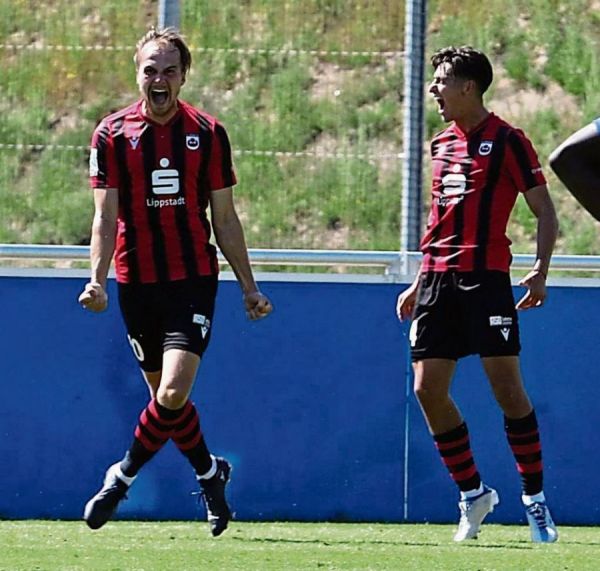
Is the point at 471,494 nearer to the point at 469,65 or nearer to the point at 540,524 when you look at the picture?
the point at 540,524

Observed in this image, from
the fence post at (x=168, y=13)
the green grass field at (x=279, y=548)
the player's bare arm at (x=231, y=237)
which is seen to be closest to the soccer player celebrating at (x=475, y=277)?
the green grass field at (x=279, y=548)

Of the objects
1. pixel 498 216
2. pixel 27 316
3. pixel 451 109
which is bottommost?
pixel 27 316

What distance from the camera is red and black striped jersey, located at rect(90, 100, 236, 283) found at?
694cm

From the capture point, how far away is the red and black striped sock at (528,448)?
709 cm

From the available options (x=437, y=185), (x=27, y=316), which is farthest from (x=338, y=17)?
(x=27, y=316)

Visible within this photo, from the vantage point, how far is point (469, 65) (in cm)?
718

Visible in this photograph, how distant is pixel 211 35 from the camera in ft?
27.8

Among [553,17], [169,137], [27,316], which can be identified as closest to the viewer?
[169,137]

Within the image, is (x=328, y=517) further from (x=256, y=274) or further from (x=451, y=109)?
(x=451, y=109)

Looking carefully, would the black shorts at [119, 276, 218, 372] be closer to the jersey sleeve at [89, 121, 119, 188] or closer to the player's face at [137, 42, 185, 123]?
the jersey sleeve at [89, 121, 119, 188]

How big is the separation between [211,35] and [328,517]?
2.48m

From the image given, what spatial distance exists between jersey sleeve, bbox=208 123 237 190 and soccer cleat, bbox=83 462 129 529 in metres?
1.28

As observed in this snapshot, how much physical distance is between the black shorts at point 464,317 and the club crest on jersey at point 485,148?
1.65 ft

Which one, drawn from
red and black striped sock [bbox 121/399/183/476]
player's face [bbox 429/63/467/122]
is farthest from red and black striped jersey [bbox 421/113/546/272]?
red and black striped sock [bbox 121/399/183/476]
